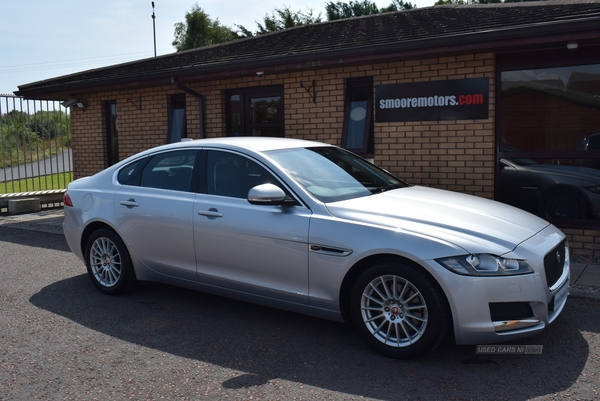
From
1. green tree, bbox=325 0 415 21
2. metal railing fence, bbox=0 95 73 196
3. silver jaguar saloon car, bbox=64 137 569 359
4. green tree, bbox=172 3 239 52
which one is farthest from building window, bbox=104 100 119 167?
green tree, bbox=172 3 239 52

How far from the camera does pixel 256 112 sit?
10320mm

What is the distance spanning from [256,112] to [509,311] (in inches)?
279

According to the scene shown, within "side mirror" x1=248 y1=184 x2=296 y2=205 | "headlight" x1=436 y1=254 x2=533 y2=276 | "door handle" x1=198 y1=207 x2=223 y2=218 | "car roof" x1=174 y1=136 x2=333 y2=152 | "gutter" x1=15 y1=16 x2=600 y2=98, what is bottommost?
"headlight" x1=436 y1=254 x2=533 y2=276

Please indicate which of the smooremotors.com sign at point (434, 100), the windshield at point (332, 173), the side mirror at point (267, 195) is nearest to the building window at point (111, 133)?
the smooremotors.com sign at point (434, 100)

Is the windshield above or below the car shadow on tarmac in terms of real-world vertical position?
above

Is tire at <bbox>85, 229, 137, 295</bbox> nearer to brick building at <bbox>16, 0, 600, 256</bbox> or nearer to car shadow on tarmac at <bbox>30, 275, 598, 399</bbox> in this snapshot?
car shadow on tarmac at <bbox>30, 275, 598, 399</bbox>

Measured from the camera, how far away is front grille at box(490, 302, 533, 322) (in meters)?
3.95

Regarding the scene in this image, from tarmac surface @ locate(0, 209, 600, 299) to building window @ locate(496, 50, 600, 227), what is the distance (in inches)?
39.0

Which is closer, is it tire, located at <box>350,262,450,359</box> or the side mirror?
tire, located at <box>350,262,450,359</box>

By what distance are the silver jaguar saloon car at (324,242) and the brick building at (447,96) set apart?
267 centimetres

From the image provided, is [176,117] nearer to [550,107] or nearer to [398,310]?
[550,107]

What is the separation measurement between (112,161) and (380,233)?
9.78 meters

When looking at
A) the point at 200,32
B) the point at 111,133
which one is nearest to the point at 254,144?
the point at 111,133

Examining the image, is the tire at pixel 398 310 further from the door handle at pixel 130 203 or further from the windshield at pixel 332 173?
the door handle at pixel 130 203
